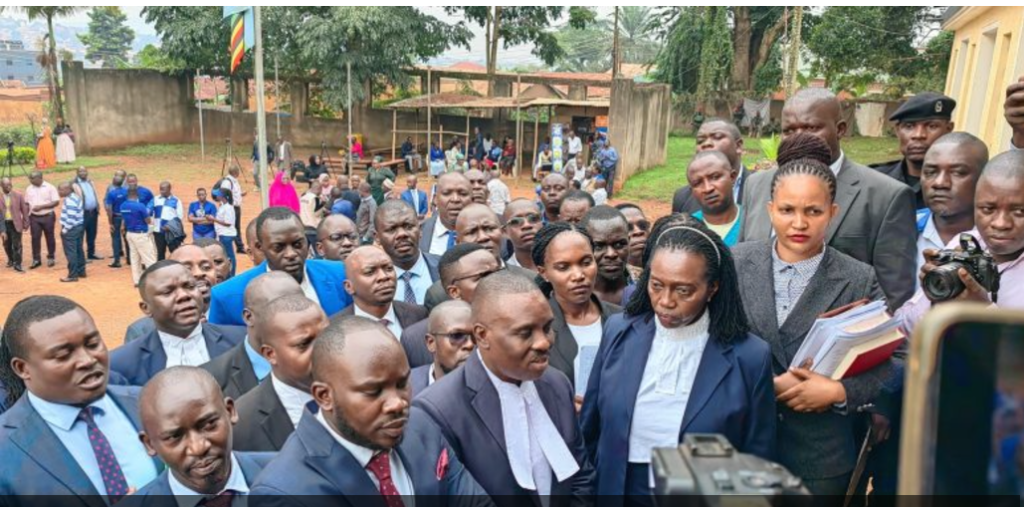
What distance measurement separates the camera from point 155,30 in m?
27.3

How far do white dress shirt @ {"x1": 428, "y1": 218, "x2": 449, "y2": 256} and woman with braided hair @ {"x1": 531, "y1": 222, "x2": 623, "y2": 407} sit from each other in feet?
10.1

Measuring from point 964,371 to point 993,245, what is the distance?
2.73 m

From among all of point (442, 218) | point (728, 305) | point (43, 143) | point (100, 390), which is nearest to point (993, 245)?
point (728, 305)

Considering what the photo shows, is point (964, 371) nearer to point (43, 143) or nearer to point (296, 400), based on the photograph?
point (296, 400)

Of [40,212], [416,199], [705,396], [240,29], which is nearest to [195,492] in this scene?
[705,396]

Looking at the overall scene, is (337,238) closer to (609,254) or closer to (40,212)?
(609,254)

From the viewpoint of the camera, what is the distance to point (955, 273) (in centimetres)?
261

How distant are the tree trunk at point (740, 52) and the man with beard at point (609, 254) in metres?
28.0

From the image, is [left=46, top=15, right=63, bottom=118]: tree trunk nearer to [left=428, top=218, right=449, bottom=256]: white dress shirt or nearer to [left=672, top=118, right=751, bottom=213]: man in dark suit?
[left=428, top=218, right=449, bottom=256]: white dress shirt

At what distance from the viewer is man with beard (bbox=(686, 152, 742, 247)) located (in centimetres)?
484

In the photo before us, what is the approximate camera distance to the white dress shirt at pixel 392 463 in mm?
2420

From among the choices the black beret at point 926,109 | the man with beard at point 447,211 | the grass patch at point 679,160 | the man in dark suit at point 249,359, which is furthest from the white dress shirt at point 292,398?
the grass patch at point 679,160

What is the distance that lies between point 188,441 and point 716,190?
338 cm

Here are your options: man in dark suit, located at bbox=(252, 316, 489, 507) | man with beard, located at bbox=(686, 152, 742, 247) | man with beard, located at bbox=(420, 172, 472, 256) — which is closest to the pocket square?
man in dark suit, located at bbox=(252, 316, 489, 507)
